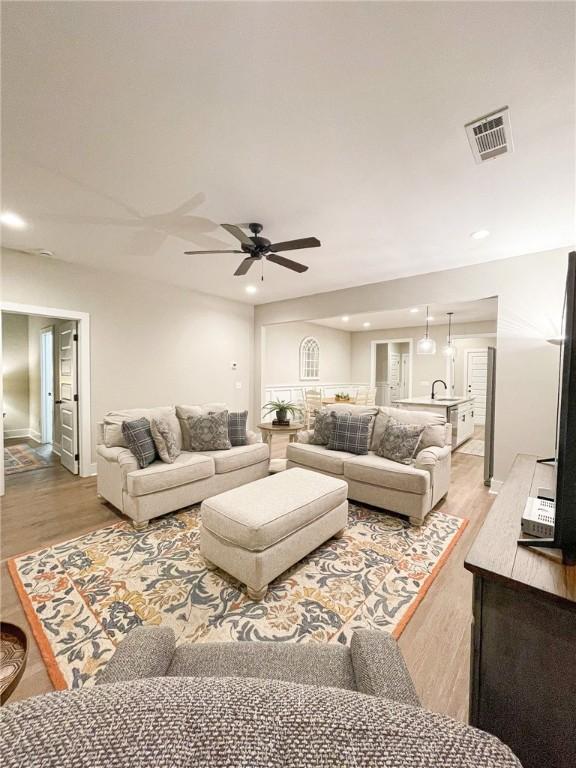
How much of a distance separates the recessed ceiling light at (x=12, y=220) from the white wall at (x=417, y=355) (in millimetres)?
8106

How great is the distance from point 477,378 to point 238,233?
770 centimetres

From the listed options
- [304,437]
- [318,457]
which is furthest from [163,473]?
[304,437]

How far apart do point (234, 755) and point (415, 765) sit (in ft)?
0.63

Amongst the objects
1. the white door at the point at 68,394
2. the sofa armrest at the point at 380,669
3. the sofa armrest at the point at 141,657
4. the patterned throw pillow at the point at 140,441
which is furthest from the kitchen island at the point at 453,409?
the white door at the point at 68,394

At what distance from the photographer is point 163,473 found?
113 inches

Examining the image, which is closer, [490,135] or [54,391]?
[490,135]

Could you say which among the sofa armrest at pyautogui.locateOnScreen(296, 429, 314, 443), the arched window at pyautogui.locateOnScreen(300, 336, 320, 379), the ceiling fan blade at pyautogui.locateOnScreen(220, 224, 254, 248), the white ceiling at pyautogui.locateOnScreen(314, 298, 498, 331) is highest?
the white ceiling at pyautogui.locateOnScreen(314, 298, 498, 331)

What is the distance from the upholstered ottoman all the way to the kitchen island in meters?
3.30

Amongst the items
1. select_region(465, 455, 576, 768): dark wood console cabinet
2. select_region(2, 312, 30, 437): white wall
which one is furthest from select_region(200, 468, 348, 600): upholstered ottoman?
select_region(2, 312, 30, 437): white wall

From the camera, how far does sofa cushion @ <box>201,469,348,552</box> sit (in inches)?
75.9

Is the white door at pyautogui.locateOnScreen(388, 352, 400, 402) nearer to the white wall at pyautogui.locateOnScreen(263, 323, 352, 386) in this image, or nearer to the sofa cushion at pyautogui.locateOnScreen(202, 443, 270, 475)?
the white wall at pyautogui.locateOnScreen(263, 323, 352, 386)

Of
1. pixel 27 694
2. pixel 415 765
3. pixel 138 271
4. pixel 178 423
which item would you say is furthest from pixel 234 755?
pixel 138 271

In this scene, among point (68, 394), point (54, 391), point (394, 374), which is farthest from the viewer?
point (394, 374)

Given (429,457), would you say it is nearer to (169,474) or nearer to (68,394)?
(169,474)
